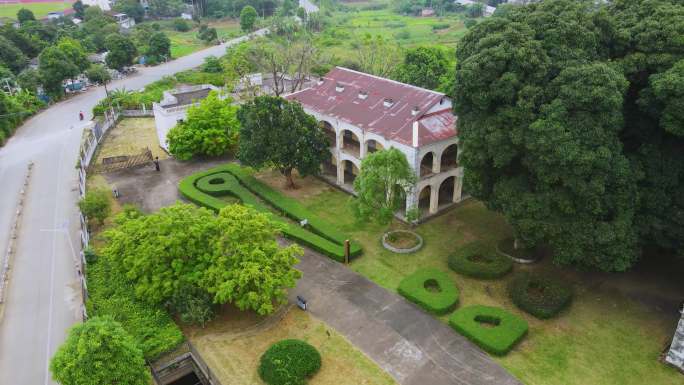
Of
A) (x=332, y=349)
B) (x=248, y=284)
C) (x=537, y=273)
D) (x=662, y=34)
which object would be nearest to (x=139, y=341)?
(x=248, y=284)

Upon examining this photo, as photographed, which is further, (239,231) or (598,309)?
(598,309)

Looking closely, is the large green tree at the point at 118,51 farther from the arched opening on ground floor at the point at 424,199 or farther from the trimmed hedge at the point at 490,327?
the trimmed hedge at the point at 490,327

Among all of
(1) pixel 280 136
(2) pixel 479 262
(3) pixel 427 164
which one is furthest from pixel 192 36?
(2) pixel 479 262

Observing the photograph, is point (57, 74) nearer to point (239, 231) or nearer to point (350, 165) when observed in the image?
point (350, 165)

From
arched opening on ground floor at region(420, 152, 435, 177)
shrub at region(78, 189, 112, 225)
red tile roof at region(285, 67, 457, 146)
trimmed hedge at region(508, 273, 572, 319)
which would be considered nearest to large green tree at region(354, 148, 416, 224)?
red tile roof at region(285, 67, 457, 146)

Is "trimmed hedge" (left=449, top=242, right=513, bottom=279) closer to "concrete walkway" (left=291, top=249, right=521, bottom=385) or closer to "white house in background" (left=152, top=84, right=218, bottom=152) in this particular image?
"concrete walkway" (left=291, top=249, right=521, bottom=385)

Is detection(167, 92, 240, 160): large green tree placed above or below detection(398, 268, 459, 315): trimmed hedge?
above

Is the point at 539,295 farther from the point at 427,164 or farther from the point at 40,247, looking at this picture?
the point at 40,247
